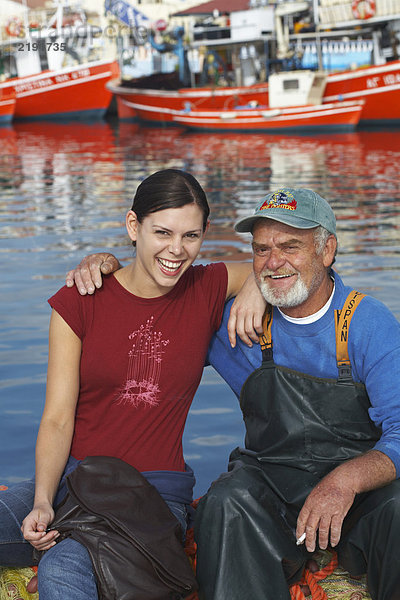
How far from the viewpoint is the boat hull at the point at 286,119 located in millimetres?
30016

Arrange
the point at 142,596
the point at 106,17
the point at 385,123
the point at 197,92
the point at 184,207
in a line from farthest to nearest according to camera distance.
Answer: the point at 106,17, the point at 197,92, the point at 385,123, the point at 184,207, the point at 142,596

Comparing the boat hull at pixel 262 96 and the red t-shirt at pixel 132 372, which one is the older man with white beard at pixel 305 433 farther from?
the boat hull at pixel 262 96

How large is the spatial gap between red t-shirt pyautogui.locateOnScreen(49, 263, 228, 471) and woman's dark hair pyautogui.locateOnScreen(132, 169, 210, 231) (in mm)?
367

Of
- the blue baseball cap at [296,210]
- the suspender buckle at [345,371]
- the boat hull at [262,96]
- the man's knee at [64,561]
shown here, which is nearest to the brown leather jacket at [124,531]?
the man's knee at [64,561]

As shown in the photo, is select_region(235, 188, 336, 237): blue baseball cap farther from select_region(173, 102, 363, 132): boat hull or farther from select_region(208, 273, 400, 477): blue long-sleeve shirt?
select_region(173, 102, 363, 132): boat hull

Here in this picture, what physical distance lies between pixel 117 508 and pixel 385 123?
1181 inches

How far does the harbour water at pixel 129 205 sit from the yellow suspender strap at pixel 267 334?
6.34 ft

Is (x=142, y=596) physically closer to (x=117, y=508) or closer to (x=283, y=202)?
(x=117, y=508)

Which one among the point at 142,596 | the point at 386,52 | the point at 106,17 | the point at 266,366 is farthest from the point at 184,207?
the point at 106,17

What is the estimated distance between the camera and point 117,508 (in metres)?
3.34

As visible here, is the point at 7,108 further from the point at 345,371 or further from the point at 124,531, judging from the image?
the point at 124,531

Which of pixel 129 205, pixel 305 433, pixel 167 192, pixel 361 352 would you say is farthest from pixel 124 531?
pixel 129 205

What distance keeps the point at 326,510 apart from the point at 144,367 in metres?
0.93

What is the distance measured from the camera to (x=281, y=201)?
3.71 m
